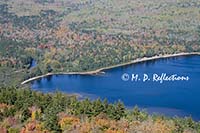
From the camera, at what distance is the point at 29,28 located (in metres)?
143

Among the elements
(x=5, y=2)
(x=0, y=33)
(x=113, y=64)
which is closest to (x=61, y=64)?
(x=113, y=64)

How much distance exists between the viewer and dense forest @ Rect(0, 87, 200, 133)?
140 ft

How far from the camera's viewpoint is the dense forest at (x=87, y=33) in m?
105

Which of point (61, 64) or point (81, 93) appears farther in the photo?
point (61, 64)

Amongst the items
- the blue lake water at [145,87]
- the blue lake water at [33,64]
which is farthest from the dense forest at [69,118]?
the blue lake water at [33,64]

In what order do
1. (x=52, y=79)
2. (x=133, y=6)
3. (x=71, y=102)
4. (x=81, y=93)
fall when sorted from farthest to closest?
(x=133, y=6) < (x=52, y=79) < (x=81, y=93) < (x=71, y=102)

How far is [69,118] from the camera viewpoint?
147 ft

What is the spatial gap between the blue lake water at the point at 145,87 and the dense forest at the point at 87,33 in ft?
18.0

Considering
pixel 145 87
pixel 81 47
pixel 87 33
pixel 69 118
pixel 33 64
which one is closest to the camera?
pixel 69 118

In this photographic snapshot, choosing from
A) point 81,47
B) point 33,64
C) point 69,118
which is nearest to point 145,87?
point 33,64

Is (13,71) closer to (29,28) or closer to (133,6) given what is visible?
(29,28)

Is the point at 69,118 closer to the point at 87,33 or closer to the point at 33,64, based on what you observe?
the point at 33,64

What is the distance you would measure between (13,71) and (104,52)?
24311 millimetres

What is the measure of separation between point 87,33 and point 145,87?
56719 millimetres
